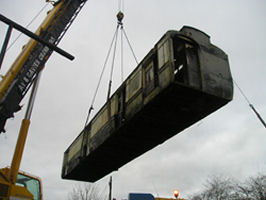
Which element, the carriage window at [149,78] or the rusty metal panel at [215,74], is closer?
the rusty metal panel at [215,74]

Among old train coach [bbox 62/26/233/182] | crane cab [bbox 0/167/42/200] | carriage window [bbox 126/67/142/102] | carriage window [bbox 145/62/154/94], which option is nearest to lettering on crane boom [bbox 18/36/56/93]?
old train coach [bbox 62/26/233/182]

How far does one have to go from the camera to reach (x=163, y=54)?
7047mm

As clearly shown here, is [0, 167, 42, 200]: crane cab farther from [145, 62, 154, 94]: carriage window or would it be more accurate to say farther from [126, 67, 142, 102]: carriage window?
[145, 62, 154, 94]: carriage window

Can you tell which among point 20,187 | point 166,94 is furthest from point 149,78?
point 20,187

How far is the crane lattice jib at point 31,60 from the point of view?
29.1 feet

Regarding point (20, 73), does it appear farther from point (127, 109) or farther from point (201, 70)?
point (201, 70)

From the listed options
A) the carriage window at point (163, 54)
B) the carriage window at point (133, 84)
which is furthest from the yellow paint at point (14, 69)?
the carriage window at point (163, 54)

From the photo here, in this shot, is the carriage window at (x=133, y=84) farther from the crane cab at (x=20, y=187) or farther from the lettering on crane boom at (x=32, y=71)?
the lettering on crane boom at (x=32, y=71)

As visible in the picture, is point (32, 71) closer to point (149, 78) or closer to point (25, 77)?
point (25, 77)

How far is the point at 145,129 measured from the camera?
834 centimetres

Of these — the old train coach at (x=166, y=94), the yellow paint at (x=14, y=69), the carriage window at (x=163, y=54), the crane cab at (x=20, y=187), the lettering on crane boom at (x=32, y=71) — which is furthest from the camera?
the lettering on crane boom at (x=32, y=71)

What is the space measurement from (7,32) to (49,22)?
6285mm

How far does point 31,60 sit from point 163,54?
6.72 m

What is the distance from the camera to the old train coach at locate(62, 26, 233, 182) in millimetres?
6723
